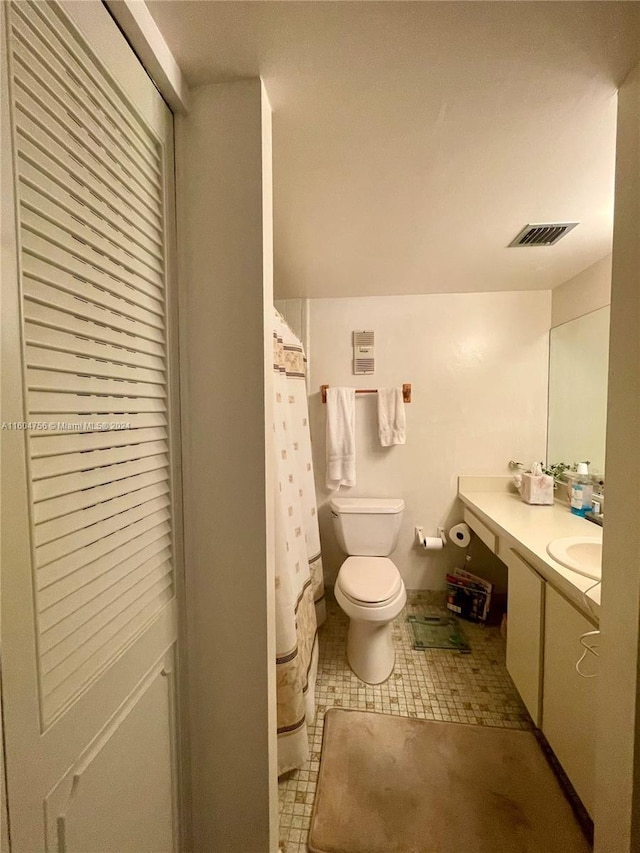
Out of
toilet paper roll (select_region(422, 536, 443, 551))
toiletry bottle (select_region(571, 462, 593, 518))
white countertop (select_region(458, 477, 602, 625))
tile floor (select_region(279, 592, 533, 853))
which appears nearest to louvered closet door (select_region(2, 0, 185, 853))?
tile floor (select_region(279, 592, 533, 853))

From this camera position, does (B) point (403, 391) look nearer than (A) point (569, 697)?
No

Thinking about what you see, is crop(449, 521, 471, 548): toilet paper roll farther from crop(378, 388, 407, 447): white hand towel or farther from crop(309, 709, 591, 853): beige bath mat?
crop(309, 709, 591, 853): beige bath mat

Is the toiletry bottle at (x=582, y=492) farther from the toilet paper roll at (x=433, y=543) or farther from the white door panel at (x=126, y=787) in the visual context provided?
the white door panel at (x=126, y=787)

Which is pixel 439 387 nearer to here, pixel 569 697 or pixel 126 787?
pixel 569 697

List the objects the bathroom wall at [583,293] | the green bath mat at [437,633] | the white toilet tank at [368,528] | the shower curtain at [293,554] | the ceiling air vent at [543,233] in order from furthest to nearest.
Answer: the white toilet tank at [368,528] → the green bath mat at [437,633] → the bathroom wall at [583,293] → the ceiling air vent at [543,233] → the shower curtain at [293,554]

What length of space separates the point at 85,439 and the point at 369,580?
5.07 ft

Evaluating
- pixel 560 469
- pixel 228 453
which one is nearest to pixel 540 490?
pixel 560 469

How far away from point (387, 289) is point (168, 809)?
7.95 ft

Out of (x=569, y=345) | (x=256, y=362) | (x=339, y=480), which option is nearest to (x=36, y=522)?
(x=256, y=362)

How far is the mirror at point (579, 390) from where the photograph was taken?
5.58ft

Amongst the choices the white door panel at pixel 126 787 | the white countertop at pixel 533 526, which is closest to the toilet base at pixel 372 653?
the white countertop at pixel 533 526

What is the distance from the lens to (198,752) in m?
0.86

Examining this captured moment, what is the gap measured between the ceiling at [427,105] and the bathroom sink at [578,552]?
1349mm

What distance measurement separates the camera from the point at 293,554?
49.9 inches
